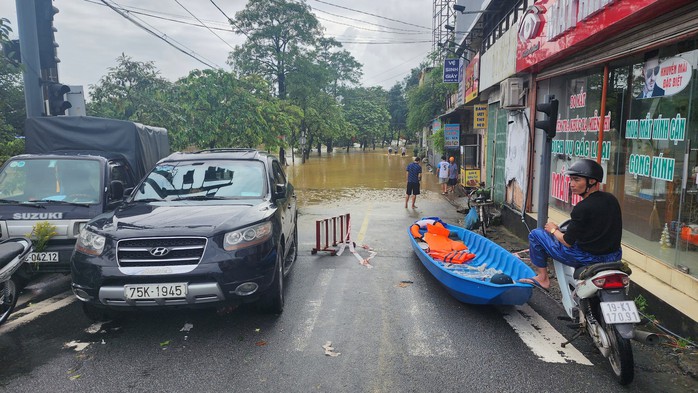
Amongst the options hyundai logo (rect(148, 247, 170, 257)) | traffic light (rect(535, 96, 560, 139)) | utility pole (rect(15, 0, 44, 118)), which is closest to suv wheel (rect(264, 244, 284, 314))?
hyundai logo (rect(148, 247, 170, 257))

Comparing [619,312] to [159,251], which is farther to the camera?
[159,251]

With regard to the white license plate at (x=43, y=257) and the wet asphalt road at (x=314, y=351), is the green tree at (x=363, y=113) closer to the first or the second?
the white license plate at (x=43, y=257)

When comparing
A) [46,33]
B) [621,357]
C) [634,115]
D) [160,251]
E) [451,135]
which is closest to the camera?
[621,357]

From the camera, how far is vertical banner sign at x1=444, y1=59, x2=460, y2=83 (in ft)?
69.4

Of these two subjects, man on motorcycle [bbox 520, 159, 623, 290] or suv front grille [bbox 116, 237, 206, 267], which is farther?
suv front grille [bbox 116, 237, 206, 267]

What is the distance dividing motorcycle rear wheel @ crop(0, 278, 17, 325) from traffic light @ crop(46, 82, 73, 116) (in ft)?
18.7

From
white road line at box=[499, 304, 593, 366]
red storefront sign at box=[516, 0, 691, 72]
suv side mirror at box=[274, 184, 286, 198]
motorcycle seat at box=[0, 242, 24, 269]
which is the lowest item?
white road line at box=[499, 304, 593, 366]

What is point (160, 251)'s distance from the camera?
4461 mm

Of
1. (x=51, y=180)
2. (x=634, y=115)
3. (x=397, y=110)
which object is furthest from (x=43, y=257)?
(x=397, y=110)

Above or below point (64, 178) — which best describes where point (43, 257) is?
below

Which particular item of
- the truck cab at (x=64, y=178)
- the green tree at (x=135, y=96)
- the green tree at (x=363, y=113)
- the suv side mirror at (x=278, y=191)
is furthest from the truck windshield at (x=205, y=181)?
the green tree at (x=363, y=113)

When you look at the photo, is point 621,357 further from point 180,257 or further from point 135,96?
point 135,96

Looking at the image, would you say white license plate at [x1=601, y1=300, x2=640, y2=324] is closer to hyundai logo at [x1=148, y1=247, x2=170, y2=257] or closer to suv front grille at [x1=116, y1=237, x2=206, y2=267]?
suv front grille at [x1=116, y1=237, x2=206, y2=267]

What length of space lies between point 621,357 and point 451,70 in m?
19.2
